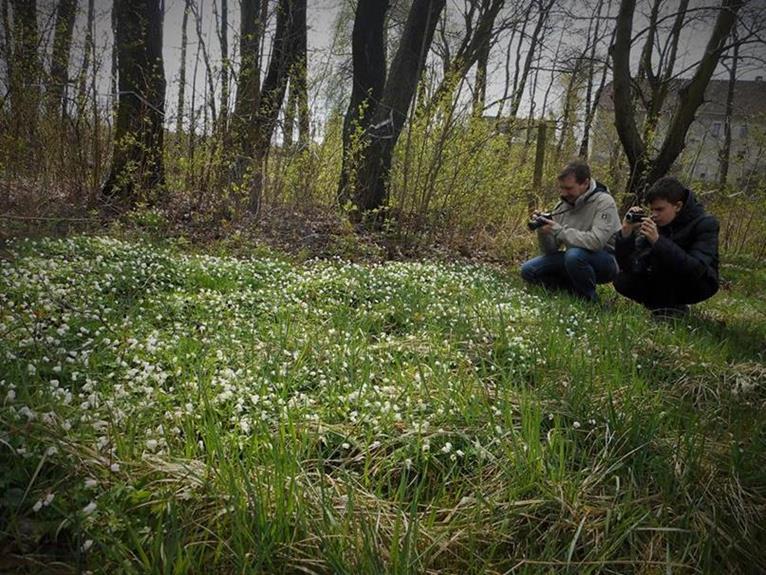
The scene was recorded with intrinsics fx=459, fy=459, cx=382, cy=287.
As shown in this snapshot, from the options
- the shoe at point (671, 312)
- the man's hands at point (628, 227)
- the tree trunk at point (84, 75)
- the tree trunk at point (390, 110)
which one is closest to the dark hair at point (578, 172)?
the man's hands at point (628, 227)

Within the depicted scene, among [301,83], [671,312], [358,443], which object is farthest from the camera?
[301,83]

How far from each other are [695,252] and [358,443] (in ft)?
13.6

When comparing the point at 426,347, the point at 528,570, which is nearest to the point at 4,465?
the point at 528,570

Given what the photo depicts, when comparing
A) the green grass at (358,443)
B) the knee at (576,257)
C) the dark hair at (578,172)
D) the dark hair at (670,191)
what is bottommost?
the green grass at (358,443)

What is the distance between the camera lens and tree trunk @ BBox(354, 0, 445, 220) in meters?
8.19

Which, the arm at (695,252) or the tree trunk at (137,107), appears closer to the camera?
the arm at (695,252)

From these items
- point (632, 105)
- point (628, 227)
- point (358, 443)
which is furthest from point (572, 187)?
point (632, 105)

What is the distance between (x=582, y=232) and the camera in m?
5.23

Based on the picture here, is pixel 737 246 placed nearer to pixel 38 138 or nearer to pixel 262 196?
pixel 262 196

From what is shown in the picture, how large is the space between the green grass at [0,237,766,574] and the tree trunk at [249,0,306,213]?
14.2 ft

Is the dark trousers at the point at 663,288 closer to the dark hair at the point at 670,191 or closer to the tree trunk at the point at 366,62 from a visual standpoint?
the dark hair at the point at 670,191

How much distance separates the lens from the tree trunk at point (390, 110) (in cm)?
819

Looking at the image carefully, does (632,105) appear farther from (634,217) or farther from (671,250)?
(671,250)

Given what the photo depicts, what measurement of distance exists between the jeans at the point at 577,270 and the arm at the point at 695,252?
0.77m
